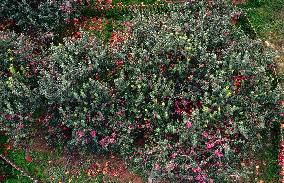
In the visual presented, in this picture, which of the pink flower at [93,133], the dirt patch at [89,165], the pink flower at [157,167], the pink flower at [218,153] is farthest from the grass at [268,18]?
the pink flower at [93,133]

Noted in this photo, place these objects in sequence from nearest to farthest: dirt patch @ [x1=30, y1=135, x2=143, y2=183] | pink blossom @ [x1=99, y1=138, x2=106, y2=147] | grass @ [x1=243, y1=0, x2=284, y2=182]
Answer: pink blossom @ [x1=99, y1=138, x2=106, y2=147]
dirt patch @ [x1=30, y1=135, x2=143, y2=183]
grass @ [x1=243, y1=0, x2=284, y2=182]

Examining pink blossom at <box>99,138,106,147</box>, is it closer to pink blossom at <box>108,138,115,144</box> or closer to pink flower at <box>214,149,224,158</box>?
pink blossom at <box>108,138,115,144</box>

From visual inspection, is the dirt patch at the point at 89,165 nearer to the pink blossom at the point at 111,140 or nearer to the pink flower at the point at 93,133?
the pink blossom at the point at 111,140

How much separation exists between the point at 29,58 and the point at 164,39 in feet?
16.6

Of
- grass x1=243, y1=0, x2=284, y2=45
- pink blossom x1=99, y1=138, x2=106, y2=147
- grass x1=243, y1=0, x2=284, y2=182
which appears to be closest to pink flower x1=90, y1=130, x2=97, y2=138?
pink blossom x1=99, y1=138, x2=106, y2=147

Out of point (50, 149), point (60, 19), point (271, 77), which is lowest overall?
point (50, 149)

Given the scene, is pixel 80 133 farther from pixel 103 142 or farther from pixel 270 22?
pixel 270 22

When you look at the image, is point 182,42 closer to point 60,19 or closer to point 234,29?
point 234,29

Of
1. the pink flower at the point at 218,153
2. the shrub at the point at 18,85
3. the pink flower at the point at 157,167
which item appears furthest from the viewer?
the shrub at the point at 18,85

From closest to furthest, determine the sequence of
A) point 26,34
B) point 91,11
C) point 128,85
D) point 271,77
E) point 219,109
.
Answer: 1. point 219,109
2. point 128,85
3. point 271,77
4. point 26,34
5. point 91,11

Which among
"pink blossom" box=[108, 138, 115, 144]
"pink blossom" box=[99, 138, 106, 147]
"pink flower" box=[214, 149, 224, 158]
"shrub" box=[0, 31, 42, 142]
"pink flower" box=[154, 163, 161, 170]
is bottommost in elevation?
"pink flower" box=[154, 163, 161, 170]

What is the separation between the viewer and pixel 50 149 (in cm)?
1628

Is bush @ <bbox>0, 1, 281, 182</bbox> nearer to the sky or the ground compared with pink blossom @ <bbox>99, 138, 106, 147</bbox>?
nearer to the sky

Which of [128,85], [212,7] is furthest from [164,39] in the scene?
[212,7]
